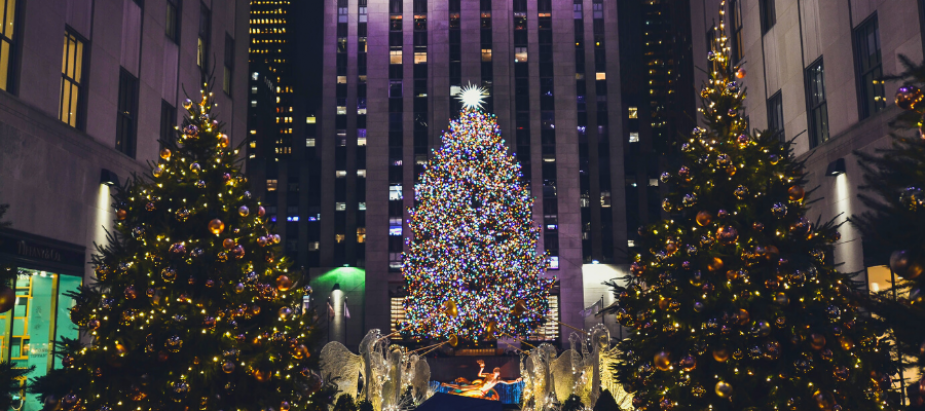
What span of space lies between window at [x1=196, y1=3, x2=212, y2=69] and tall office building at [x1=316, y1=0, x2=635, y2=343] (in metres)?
30.4

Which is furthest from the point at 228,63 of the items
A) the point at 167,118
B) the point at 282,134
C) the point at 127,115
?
the point at 282,134

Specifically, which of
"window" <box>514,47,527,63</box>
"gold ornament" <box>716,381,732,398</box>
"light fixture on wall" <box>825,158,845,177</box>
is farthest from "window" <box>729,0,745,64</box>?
"window" <box>514,47,527,63</box>

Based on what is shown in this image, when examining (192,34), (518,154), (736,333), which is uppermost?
(518,154)

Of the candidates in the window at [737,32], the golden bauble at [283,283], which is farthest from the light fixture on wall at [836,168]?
the golden bauble at [283,283]

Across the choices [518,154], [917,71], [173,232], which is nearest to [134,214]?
[173,232]

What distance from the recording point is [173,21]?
21891 millimetres

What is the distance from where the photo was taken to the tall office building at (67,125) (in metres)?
13.8

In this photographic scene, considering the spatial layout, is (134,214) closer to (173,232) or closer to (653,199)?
(173,232)

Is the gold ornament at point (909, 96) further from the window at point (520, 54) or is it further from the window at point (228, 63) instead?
the window at point (520, 54)

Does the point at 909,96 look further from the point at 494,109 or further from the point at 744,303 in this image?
the point at 494,109

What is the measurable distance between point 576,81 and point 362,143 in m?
19.4

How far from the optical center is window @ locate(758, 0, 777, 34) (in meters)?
22.0

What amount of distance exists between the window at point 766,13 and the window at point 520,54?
3509cm

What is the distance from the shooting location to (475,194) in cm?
3862
